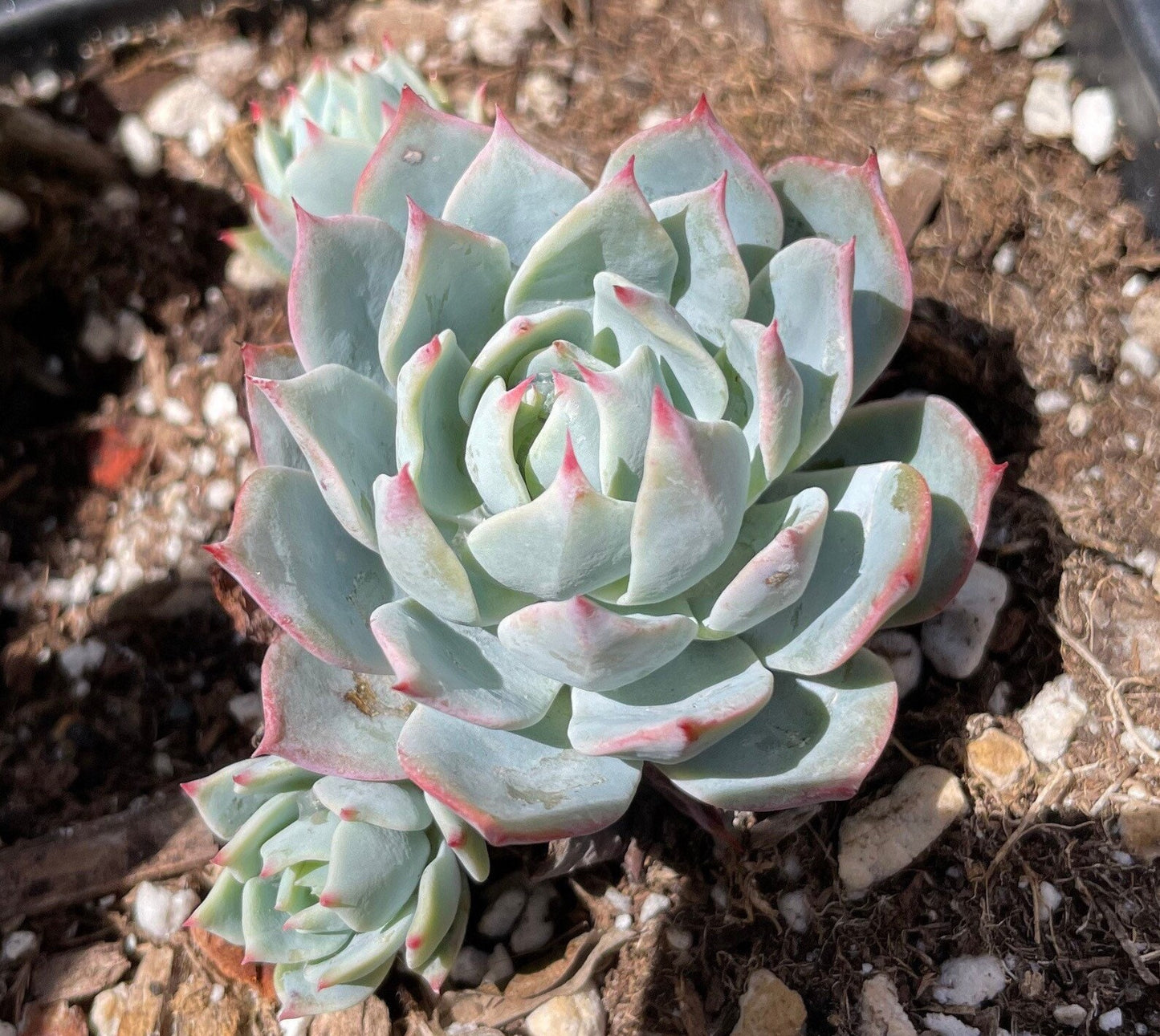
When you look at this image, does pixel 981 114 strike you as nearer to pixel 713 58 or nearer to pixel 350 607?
pixel 713 58

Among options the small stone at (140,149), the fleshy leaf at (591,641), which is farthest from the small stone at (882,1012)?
the small stone at (140,149)

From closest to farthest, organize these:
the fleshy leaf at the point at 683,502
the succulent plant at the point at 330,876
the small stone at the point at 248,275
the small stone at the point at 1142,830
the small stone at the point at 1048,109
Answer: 1. the fleshy leaf at the point at 683,502
2. the succulent plant at the point at 330,876
3. the small stone at the point at 1142,830
4. the small stone at the point at 1048,109
5. the small stone at the point at 248,275

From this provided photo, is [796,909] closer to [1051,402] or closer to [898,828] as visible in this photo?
[898,828]

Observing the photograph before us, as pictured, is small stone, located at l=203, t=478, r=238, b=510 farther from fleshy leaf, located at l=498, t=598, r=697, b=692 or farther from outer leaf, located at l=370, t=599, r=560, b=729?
fleshy leaf, located at l=498, t=598, r=697, b=692

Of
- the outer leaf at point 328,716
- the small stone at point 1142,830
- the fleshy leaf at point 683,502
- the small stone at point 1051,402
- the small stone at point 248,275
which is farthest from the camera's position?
the small stone at point 248,275

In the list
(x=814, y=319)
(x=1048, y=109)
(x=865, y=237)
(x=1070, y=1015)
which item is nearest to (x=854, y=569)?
(x=814, y=319)

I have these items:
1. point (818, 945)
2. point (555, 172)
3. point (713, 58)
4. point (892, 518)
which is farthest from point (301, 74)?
point (818, 945)

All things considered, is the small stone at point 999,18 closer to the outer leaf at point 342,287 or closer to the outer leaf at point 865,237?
the outer leaf at point 865,237

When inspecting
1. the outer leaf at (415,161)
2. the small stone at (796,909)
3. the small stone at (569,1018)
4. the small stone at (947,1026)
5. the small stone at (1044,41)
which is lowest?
the small stone at (569,1018)
